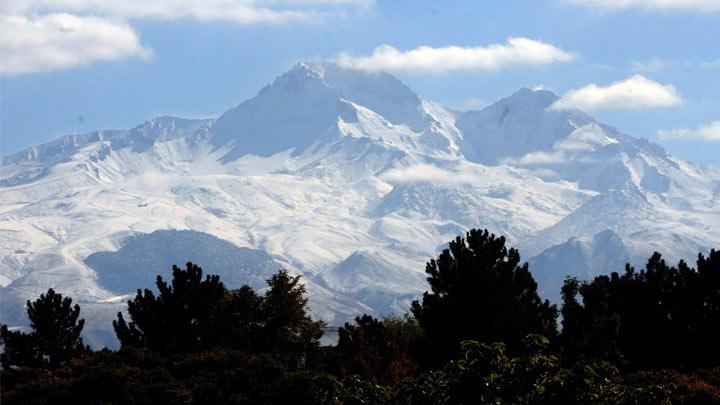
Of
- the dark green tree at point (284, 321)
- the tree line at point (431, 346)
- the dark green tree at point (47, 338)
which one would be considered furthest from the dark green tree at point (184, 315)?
the dark green tree at point (47, 338)

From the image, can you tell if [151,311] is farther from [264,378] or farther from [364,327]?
[264,378]

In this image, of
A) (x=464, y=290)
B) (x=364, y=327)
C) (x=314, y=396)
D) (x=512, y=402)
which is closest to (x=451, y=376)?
(x=512, y=402)

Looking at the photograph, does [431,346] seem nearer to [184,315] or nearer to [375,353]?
[375,353]

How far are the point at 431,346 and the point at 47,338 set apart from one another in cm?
3269

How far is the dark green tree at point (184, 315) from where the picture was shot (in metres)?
67.1

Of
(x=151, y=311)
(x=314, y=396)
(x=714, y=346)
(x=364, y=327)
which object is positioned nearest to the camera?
(x=314, y=396)

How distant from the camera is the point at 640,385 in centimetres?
4081

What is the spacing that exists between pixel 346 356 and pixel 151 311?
12.5 m

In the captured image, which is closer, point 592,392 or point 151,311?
point 592,392

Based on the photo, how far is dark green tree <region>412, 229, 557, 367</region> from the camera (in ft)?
210

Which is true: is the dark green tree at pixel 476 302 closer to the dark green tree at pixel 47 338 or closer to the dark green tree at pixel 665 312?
the dark green tree at pixel 665 312

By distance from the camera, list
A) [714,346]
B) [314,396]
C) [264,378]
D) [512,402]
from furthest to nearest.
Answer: [714,346], [264,378], [314,396], [512,402]

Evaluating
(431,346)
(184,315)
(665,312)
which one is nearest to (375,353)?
(431,346)

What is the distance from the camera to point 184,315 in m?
67.6
